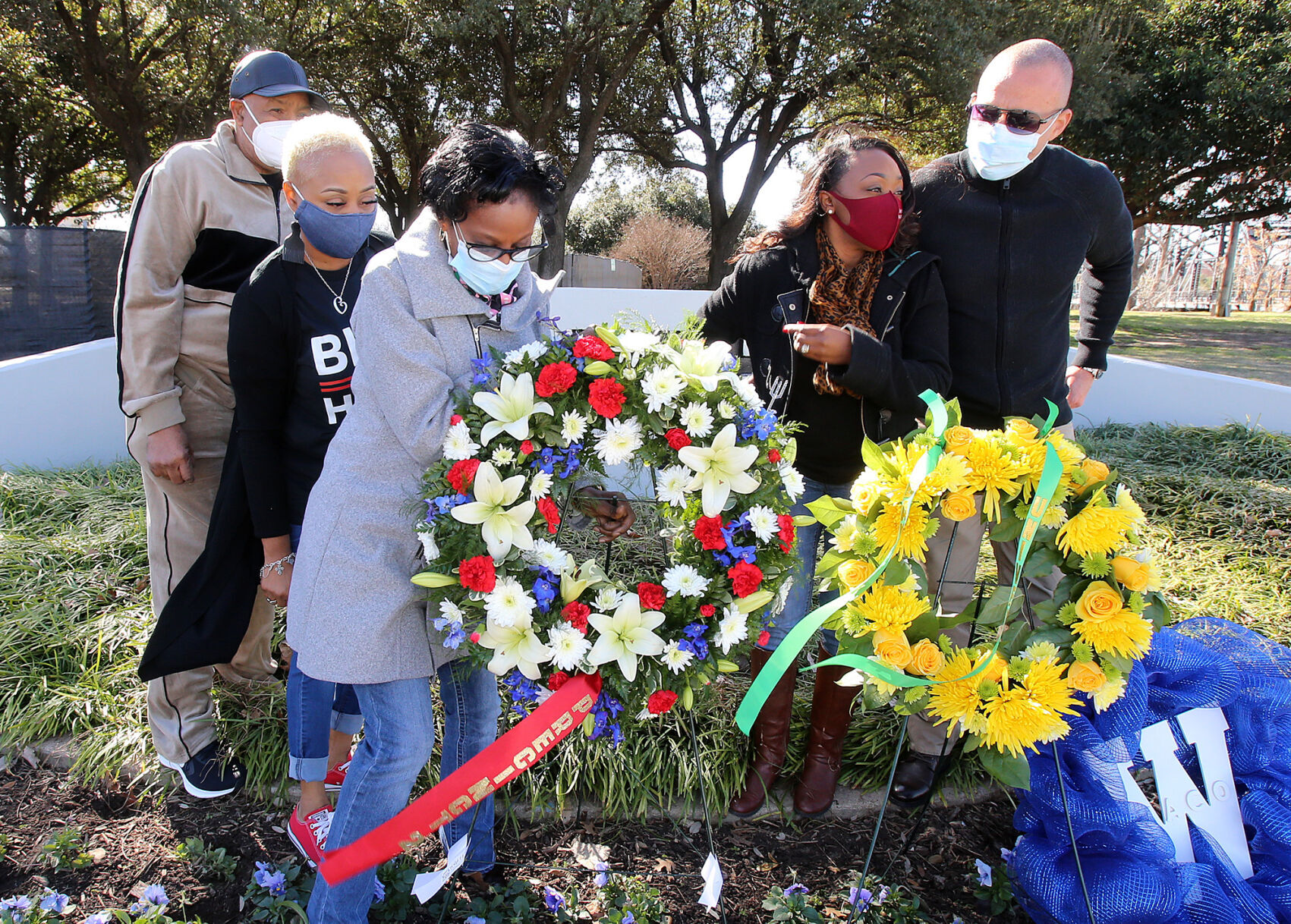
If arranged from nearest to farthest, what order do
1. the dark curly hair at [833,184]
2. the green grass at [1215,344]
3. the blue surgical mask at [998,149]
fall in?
the dark curly hair at [833,184], the blue surgical mask at [998,149], the green grass at [1215,344]

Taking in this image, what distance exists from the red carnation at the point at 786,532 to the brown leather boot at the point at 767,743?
33.0 inches

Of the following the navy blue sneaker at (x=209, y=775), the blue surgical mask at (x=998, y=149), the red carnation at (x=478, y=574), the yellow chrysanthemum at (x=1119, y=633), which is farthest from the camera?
the navy blue sneaker at (x=209, y=775)

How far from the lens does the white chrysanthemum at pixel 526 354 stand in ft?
5.78

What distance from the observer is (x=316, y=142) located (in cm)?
200

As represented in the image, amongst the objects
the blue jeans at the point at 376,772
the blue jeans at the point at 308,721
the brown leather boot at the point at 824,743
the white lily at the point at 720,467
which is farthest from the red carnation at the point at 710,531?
the blue jeans at the point at 308,721

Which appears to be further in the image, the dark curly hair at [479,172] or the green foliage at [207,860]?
the green foliage at [207,860]

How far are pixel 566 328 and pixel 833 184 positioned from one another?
192 inches

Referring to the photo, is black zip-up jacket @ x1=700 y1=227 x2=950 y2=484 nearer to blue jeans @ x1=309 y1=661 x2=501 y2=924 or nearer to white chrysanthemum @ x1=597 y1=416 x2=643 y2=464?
white chrysanthemum @ x1=597 y1=416 x2=643 y2=464

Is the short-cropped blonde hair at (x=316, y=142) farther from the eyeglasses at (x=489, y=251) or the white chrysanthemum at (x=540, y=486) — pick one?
the white chrysanthemum at (x=540, y=486)

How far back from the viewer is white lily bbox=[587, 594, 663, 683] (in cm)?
174

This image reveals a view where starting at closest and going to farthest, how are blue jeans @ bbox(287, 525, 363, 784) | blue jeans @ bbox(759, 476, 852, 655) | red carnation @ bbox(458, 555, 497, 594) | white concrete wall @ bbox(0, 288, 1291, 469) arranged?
1. red carnation @ bbox(458, 555, 497, 594)
2. blue jeans @ bbox(287, 525, 363, 784)
3. blue jeans @ bbox(759, 476, 852, 655)
4. white concrete wall @ bbox(0, 288, 1291, 469)

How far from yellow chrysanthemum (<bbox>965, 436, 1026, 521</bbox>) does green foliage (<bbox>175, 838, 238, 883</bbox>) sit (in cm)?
240

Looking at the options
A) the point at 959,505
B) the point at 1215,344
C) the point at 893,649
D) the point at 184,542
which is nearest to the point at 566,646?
the point at 893,649

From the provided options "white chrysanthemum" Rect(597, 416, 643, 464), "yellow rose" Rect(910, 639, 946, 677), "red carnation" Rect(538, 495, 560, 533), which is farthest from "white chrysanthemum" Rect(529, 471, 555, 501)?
"yellow rose" Rect(910, 639, 946, 677)
